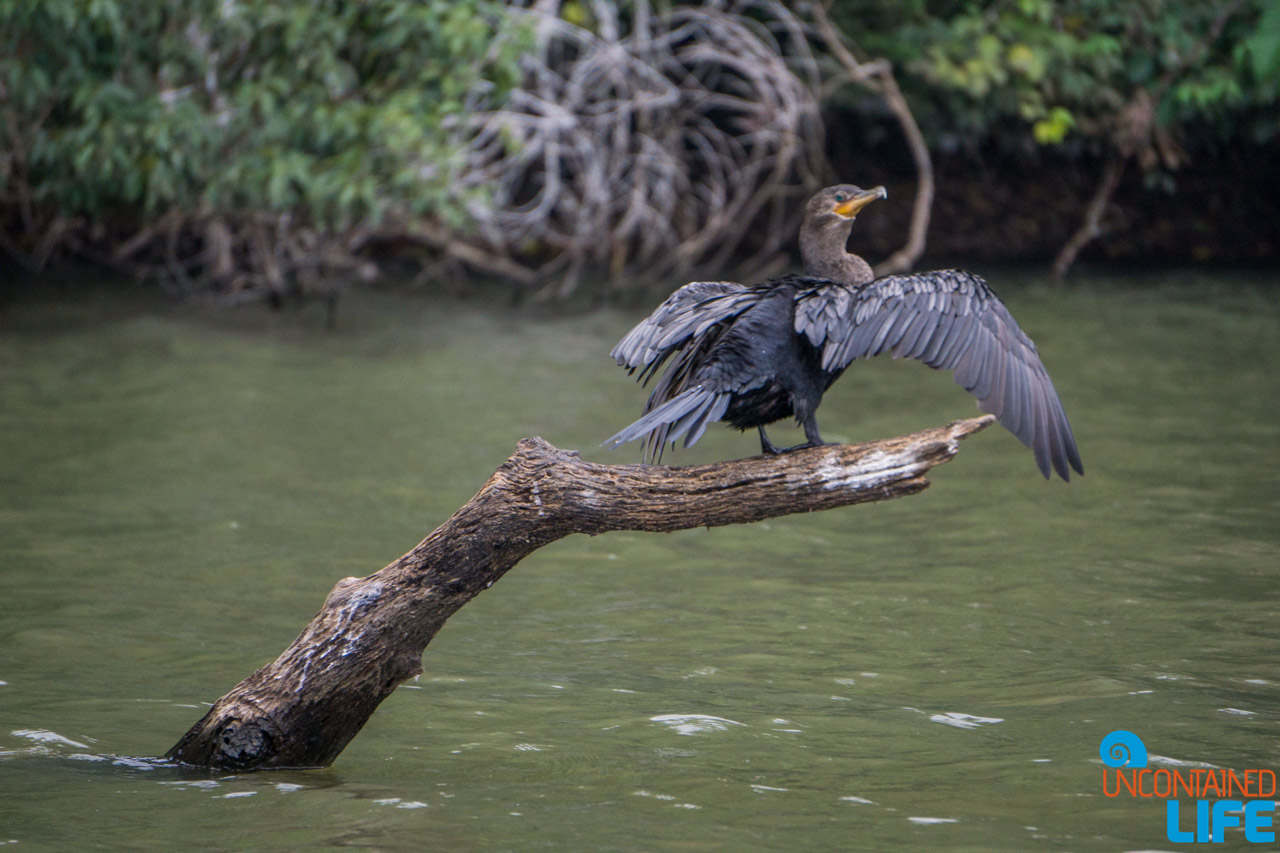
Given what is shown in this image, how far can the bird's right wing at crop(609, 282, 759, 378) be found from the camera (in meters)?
3.51

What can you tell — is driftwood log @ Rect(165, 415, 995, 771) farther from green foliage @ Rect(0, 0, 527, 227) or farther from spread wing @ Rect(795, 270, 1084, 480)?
green foliage @ Rect(0, 0, 527, 227)

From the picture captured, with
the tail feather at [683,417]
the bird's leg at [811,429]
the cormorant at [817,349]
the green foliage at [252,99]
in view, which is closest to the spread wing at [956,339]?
the cormorant at [817,349]

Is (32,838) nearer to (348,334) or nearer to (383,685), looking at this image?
(383,685)

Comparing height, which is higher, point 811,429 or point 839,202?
point 839,202

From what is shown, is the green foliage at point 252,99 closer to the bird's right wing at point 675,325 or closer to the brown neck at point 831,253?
A: the brown neck at point 831,253

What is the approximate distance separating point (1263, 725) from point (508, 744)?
206cm

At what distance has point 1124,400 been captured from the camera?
24.5ft

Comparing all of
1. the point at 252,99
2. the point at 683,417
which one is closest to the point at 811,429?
the point at 683,417

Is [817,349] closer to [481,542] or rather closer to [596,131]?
[481,542]

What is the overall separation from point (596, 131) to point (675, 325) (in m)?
7.07

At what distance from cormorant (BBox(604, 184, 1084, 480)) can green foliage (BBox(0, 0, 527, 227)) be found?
4.77m

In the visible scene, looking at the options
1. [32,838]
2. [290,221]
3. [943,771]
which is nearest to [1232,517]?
[943,771]

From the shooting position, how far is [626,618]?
4715mm

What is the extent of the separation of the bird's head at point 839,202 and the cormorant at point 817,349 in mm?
325
